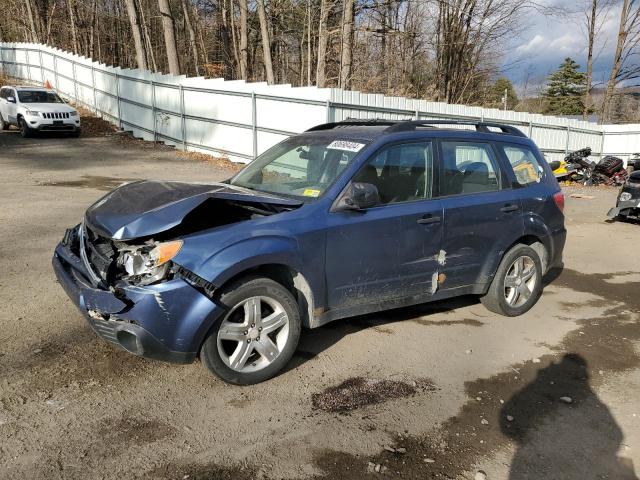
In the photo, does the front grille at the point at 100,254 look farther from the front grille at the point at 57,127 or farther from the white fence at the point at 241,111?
the front grille at the point at 57,127

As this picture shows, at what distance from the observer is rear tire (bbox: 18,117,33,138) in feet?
60.9

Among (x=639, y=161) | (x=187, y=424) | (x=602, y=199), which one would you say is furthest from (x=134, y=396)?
(x=639, y=161)

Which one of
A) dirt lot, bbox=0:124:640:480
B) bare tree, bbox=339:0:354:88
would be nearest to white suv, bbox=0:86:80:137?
bare tree, bbox=339:0:354:88

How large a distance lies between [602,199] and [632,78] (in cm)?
1586

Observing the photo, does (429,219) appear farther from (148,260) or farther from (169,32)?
(169,32)

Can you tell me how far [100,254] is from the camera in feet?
12.1

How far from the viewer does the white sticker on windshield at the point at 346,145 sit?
14.3 ft

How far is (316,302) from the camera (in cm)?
395

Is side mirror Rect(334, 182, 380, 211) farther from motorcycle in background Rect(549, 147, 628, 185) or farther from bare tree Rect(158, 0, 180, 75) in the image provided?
bare tree Rect(158, 0, 180, 75)

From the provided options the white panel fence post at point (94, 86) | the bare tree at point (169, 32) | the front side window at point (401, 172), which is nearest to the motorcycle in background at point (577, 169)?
the front side window at point (401, 172)

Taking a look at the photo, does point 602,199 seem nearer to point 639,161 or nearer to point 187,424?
point 639,161

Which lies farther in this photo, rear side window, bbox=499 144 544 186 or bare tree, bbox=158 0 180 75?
bare tree, bbox=158 0 180 75

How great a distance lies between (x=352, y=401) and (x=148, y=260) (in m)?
1.65

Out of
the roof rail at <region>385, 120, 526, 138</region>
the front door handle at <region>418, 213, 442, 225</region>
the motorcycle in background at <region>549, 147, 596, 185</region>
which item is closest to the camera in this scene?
the front door handle at <region>418, 213, 442, 225</region>
